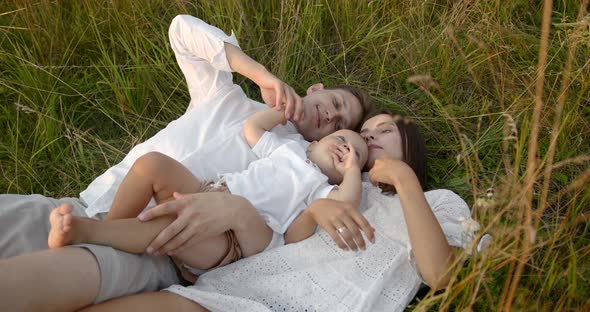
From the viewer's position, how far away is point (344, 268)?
2221mm

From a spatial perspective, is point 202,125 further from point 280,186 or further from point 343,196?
point 343,196

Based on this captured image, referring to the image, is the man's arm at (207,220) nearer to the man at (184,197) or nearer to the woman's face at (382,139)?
the man at (184,197)

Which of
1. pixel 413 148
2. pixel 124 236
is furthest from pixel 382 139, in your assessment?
pixel 124 236

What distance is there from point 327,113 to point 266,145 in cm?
38

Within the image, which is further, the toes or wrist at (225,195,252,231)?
wrist at (225,195,252,231)

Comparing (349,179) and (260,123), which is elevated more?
(260,123)

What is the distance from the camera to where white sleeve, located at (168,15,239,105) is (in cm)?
289

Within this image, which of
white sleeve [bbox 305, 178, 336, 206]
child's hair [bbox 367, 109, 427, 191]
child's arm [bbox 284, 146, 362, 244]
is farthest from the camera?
child's hair [bbox 367, 109, 427, 191]

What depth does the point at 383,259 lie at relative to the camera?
2.24 metres

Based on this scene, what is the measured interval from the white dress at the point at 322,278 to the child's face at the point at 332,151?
38 cm

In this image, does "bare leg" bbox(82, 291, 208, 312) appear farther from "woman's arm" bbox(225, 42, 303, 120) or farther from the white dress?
"woman's arm" bbox(225, 42, 303, 120)

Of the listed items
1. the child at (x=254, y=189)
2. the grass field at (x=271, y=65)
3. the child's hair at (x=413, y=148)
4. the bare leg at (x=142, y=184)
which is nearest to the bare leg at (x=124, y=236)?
the child at (x=254, y=189)

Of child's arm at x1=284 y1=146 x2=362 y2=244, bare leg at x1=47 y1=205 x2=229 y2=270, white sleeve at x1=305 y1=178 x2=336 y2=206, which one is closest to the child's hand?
child's arm at x1=284 y1=146 x2=362 y2=244

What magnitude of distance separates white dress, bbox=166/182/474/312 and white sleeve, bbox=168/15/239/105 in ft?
3.31
